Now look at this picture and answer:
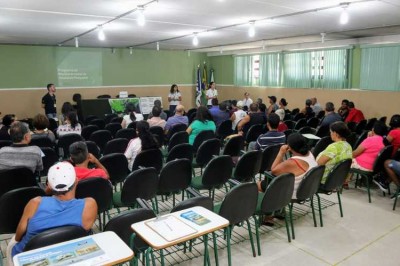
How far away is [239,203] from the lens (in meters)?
2.93

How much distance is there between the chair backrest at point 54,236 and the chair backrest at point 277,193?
5.74 ft

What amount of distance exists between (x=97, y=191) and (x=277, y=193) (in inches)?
69.2

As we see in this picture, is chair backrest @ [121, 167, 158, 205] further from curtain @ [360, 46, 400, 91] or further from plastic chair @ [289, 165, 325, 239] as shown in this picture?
curtain @ [360, 46, 400, 91]

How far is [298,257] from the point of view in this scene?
3.26m

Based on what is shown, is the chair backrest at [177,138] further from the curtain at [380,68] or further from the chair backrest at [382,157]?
the curtain at [380,68]

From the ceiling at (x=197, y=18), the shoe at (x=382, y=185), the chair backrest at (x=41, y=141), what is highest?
the ceiling at (x=197, y=18)

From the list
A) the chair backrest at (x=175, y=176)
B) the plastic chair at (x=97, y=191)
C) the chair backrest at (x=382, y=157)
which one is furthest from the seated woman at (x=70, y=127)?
the chair backrest at (x=382, y=157)

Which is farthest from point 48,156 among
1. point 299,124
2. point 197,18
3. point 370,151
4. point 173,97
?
point 173,97

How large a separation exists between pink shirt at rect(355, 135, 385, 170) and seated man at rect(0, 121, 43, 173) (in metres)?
4.46

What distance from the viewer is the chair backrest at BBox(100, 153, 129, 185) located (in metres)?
4.04

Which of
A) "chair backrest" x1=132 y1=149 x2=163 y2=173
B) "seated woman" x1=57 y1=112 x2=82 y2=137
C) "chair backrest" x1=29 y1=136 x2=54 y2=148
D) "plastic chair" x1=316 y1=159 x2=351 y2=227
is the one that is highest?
"seated woman" x1=57 y1=112 x2=82 y2=137

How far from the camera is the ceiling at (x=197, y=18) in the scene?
5211mm

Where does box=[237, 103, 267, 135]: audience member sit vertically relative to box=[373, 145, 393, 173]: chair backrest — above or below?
above

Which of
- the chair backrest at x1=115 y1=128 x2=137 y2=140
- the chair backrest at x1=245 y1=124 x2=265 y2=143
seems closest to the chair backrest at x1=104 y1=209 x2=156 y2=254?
the chair backrest at x1=115 y1=128 x2=137 y2=140
